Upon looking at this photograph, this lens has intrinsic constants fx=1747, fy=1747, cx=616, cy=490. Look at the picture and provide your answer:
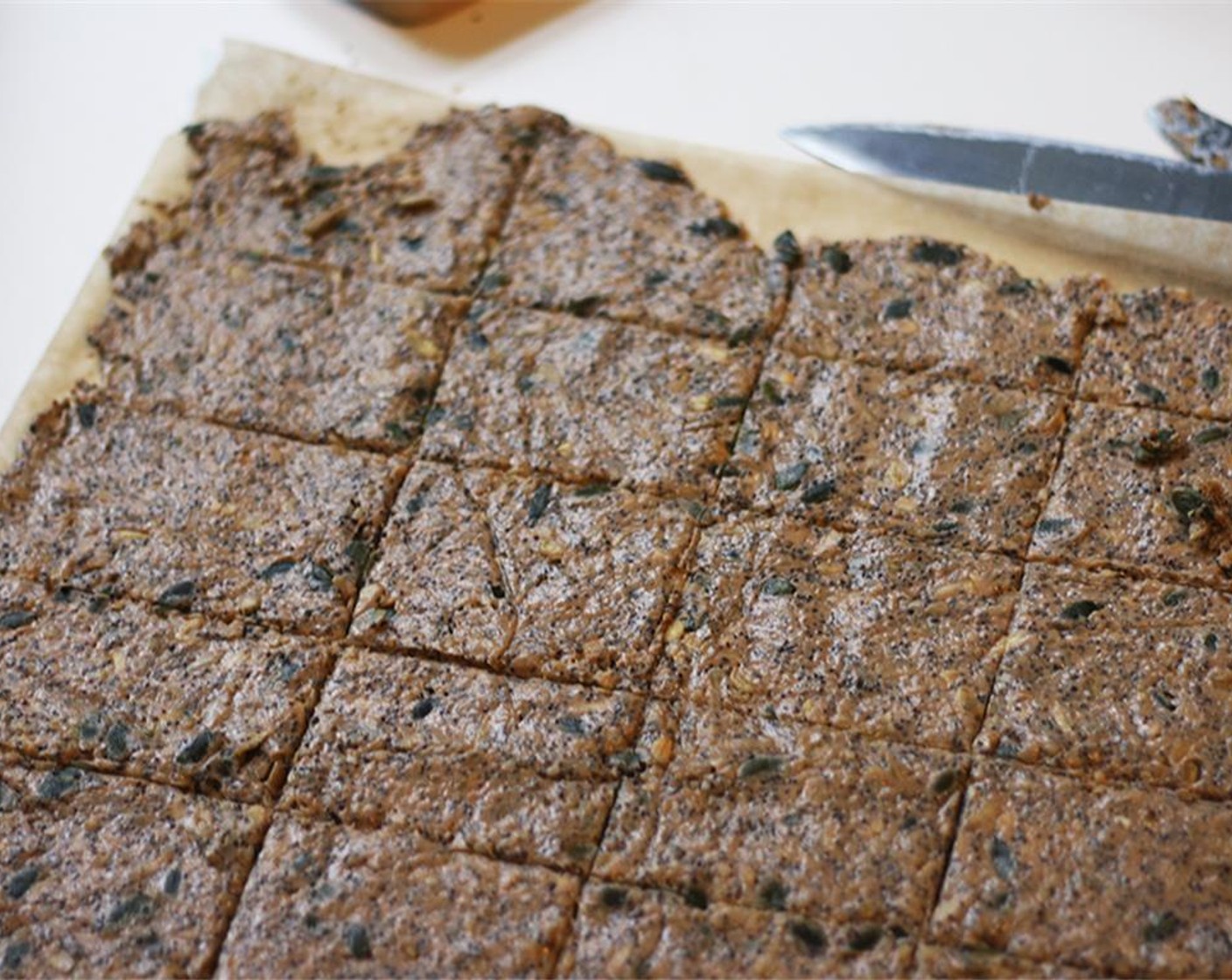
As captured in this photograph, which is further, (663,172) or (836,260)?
(663,172)

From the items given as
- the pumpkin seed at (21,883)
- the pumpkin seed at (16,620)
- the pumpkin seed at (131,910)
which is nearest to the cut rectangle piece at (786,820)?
the pumpkin seed at (131,910)

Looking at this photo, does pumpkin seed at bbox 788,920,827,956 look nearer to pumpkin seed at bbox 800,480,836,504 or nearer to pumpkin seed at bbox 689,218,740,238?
pumpkin seed at bbox 800,480,836,504

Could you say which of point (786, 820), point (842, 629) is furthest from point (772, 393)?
point (786, 820)

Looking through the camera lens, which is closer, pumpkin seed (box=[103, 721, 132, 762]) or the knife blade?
pumpkin seed (box=[103, 721, 132, 762])

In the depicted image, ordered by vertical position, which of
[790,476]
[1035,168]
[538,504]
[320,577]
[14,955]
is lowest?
[14,955]

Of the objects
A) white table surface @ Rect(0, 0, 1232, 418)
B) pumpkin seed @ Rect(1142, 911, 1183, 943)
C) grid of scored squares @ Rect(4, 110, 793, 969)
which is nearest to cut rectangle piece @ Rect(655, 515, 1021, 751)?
grid of scored squares @ Rect(4, 110, 793, 969)

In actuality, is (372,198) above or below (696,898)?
above

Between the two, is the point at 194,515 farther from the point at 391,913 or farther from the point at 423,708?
the point at 391,913
